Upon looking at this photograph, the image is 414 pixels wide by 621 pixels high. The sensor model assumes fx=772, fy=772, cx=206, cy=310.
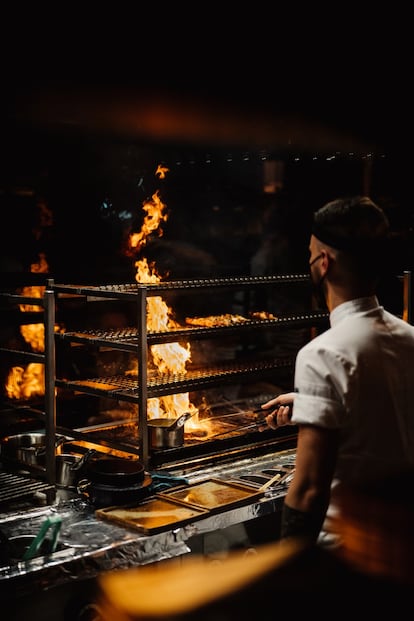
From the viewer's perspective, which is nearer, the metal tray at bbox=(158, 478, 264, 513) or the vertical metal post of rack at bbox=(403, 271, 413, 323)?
the metal tray at bbox=(158, 478, 264, 513)

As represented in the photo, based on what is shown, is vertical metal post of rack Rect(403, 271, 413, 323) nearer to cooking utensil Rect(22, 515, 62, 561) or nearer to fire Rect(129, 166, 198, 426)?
fire Rect(129, 166, 198, 426)

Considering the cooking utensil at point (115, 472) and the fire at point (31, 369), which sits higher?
the fire at point (31, 369)

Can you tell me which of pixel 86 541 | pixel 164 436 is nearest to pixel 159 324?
pixel 164 436

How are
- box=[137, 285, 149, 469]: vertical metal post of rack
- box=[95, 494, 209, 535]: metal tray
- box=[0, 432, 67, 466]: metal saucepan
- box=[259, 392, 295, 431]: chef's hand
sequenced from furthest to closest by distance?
1. box=[0, 432, 67, 466]: metal saucepan
2. box=[137, 285, 149, 469]: vertical metal post of rack
3. box=[95, 494, 209, 535]: metal tray
4. box=[259, 392, 295, 431]: chef's hand

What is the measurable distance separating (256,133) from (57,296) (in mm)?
1777

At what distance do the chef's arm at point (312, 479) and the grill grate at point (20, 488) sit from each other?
1831 mm

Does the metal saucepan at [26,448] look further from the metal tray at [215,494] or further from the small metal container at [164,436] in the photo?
the metal tray at [215,494]

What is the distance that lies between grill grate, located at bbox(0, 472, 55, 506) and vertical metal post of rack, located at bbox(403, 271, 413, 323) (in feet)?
8.45

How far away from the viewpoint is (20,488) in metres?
3.78

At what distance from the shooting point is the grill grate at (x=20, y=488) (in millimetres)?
3672

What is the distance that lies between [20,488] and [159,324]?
4.95ft

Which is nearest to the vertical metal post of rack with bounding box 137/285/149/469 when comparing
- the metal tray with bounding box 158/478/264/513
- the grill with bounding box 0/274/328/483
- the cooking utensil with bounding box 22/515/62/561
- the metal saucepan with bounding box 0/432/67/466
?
the grill with bounding box 0/274/328/483

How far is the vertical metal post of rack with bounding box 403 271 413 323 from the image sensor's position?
5.03 meters

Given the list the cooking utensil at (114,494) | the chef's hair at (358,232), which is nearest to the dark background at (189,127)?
the cooking utensil at (114,494)
